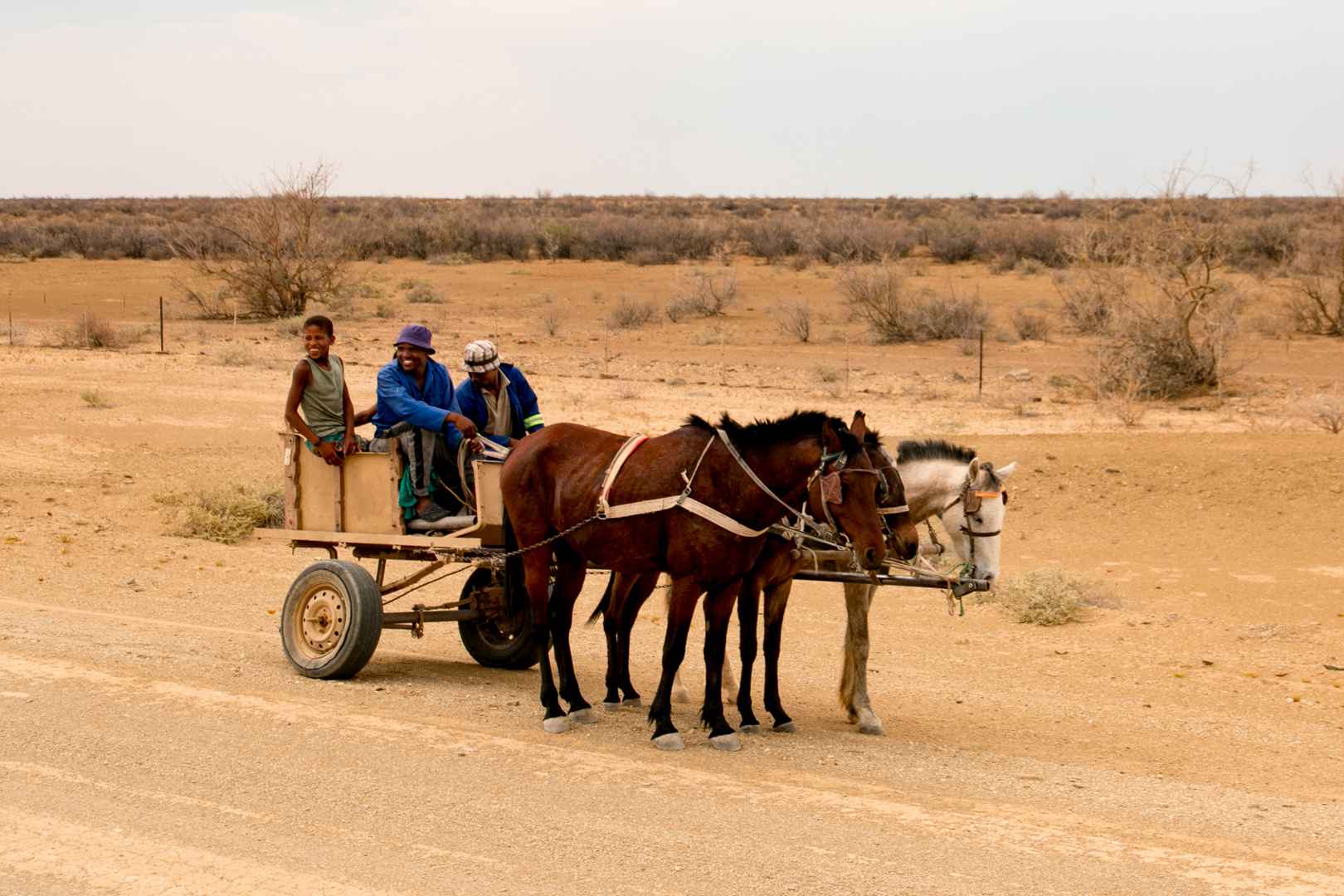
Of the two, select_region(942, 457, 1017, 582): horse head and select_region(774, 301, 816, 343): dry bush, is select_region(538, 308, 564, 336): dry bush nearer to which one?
select_region(774, 301, 816, 343): dry bush

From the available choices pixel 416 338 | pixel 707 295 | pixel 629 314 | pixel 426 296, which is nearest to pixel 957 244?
pixel 707 295

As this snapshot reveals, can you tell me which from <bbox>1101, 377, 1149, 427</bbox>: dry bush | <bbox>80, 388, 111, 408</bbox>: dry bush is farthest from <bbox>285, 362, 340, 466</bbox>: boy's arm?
<bbox>1101, 377, 1149, 427</bbox>: dry bush

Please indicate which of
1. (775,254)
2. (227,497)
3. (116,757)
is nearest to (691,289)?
(775,254)

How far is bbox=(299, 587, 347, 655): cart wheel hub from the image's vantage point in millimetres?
7727

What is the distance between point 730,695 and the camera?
8.02m

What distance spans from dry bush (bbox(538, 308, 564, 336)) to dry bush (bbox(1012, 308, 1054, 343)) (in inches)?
437

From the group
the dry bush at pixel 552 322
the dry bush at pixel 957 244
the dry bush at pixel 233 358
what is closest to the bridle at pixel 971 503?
the dry bush at pixel 233 358

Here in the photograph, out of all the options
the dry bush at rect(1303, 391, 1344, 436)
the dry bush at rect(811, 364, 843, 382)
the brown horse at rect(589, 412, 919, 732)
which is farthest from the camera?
the dry bush at rect(811, 364, 843, 382)

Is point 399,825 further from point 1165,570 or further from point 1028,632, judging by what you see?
point 1165,570

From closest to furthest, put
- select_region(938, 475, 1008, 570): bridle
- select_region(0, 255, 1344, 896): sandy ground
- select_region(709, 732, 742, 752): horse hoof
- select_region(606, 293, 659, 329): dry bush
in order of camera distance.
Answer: select_region(0, 255, 1344, 896): sandy ground < select_region(709, 732, 742, 752): horse hoof < select_region(938, 475, 1008, 570): bridle < select_region(606, 293, 659, 329): dry bush

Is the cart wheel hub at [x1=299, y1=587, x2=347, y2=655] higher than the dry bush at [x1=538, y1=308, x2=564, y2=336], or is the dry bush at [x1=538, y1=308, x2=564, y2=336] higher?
the dry bush at [x1=538, y1=308, x2=564, y2=336]

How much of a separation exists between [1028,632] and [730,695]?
364 cm

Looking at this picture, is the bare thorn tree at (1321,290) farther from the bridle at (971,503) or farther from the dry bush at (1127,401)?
the bridle at (971,503)

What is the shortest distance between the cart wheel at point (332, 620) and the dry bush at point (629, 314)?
24.2 meters
